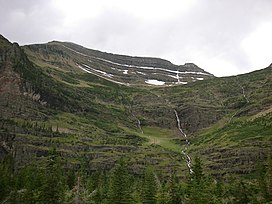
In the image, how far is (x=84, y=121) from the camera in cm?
19162

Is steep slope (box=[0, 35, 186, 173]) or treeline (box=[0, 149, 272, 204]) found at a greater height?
steep slope (box=[0, 35, 186, 173])

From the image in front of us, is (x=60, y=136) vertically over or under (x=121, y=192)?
over

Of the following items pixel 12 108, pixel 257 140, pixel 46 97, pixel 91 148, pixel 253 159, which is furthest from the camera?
pixel 46 97

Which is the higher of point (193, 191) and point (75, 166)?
point (75, 166)

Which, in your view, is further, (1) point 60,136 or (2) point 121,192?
(1) point 60,136

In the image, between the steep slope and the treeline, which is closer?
the treeline

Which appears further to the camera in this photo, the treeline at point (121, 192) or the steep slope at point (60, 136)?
the steep slope at point (60, 136)

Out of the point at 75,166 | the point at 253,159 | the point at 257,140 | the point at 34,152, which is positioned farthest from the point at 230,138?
the point at 34,152

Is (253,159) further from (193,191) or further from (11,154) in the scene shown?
(11,154)

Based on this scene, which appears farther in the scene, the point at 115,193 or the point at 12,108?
the point at 12,108

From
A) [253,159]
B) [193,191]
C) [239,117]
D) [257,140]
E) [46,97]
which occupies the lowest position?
[193,191]

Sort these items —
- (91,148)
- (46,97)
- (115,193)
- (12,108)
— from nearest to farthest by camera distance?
(115,193) < (91,148) < (12,108) < (46,97)

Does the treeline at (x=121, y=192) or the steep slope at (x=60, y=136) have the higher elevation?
the steep slope at (x=60, y=136)

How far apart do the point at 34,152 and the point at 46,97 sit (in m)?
61.9
